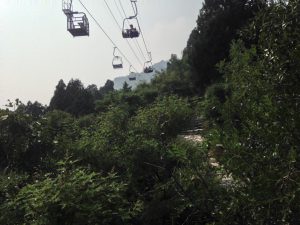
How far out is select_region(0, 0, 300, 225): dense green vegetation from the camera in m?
3.49

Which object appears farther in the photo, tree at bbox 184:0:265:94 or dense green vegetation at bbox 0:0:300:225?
tree at bbox 184:0:265:94

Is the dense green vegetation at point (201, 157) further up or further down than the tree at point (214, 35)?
further down

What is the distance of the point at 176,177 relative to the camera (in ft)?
27.8

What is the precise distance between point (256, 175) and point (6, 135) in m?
7.86

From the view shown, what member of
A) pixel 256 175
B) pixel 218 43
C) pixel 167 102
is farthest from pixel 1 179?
pixel 218 43

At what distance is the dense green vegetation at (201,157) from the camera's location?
137 inches

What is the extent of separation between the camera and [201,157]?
838 centimetres

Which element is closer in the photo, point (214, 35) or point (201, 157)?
point (201, 157)

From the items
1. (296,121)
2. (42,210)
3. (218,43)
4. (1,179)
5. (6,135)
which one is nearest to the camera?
(296,121)

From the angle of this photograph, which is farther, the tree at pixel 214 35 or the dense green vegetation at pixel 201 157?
the tree at pixel 214 35

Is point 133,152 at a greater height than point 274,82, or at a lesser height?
lesser

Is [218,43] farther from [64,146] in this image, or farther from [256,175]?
[256,175]

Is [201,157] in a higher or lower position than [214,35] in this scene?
lower

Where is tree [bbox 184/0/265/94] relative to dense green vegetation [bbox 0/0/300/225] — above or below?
above
